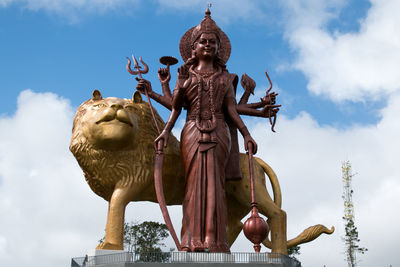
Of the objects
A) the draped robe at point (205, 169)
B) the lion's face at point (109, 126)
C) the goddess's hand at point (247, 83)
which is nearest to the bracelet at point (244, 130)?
the draped robe at point (205, 169)

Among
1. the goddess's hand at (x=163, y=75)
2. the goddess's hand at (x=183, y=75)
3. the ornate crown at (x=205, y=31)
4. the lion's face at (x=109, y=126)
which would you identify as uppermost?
the ornate crown at (x=205, y=31)

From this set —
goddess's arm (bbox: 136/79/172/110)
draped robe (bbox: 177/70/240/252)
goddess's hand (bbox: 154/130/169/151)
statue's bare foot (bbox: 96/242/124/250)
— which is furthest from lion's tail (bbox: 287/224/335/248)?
goddess's arm (bbox: 136/79/172/110)

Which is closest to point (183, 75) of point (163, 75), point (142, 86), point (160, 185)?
point (163, 75)

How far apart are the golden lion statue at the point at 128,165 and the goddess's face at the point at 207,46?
1389 millimetres

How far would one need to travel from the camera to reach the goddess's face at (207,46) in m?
9.73

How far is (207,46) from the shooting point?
9727mm

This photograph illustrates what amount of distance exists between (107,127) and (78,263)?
7.53 ft

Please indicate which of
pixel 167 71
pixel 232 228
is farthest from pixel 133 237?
pixel 167 71

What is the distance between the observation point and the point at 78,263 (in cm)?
849

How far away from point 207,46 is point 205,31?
303mm

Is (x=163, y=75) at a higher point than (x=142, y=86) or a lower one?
higher

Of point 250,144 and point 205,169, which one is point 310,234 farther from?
point 205,169

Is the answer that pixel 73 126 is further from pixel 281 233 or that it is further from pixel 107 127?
pixel 281 233

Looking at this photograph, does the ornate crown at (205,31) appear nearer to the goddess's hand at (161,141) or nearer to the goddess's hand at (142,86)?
the goddess's hand at (142,86)
